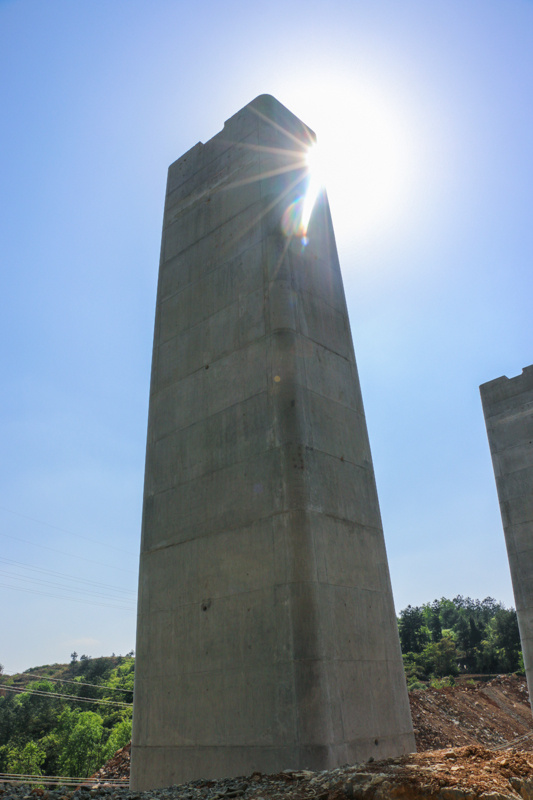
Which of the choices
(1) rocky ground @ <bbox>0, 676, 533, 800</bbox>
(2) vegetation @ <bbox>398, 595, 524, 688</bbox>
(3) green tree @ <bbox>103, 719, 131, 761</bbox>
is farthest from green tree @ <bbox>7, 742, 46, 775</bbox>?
(1) rocky ground @ <bbox>0, 676, 533, 800</bbox>

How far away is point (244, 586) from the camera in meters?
6.30

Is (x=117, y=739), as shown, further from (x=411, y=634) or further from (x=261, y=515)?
(x=261, y=515)

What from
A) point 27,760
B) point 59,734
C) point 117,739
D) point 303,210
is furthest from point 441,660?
point 303,210

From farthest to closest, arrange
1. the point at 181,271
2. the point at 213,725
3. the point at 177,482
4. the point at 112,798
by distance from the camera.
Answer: the point at 181,271 → the point at 177,482 → the point at 213,725 → the point at 112,798

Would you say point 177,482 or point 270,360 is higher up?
point 270,360

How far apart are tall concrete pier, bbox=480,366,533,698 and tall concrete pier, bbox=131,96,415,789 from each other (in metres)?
8.89

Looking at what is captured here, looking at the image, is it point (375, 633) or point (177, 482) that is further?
point (177, 482)

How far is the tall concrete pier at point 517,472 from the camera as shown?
14094mm

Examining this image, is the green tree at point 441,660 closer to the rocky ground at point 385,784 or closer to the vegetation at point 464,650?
the vegetation at point 464,650

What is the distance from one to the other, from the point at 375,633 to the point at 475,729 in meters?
20.6

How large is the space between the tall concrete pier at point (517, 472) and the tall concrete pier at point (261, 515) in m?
8.89

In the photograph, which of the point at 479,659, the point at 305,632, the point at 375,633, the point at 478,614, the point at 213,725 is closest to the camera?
the point at 305,632

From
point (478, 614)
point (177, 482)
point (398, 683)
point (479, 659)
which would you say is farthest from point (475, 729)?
point (478, 614)

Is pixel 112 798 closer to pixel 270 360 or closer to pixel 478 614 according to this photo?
pixel 270 360
